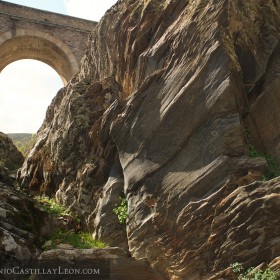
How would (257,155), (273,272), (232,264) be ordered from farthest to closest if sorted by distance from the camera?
(257,155) → (232,264) → (273,272)

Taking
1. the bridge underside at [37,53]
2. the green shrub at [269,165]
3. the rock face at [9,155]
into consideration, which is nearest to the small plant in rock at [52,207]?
the green shrub at [269,165]

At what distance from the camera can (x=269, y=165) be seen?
247 inches

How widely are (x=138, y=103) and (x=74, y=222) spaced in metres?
2.80

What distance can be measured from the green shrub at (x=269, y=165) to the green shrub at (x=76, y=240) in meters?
3.09

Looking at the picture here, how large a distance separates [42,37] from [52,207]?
36.8 ft

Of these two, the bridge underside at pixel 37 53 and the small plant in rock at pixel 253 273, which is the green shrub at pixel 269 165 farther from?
the bridge underside at pixel 37 53

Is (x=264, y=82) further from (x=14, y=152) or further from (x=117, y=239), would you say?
(x=14, y=152)

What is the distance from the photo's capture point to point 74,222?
25.8 feet

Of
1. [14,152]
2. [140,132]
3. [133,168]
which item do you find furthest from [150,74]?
[14,152]

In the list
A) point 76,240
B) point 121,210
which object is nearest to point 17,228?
point 76,240

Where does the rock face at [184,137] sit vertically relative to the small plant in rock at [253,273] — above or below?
above

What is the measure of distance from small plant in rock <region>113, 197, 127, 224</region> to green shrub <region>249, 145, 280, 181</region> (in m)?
2.44

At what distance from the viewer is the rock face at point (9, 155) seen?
13.1 m

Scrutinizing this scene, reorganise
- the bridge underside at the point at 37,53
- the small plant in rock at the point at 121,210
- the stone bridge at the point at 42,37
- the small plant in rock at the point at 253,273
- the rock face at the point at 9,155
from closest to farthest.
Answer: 1. the small plant in rock at the point at 253,273
2. the small plant in rock at the point at 121,210
3. the rock face at the point at 9,155
4. the stone bridge at the point at 42,37
5. the bridge underside at the point at 37,53
